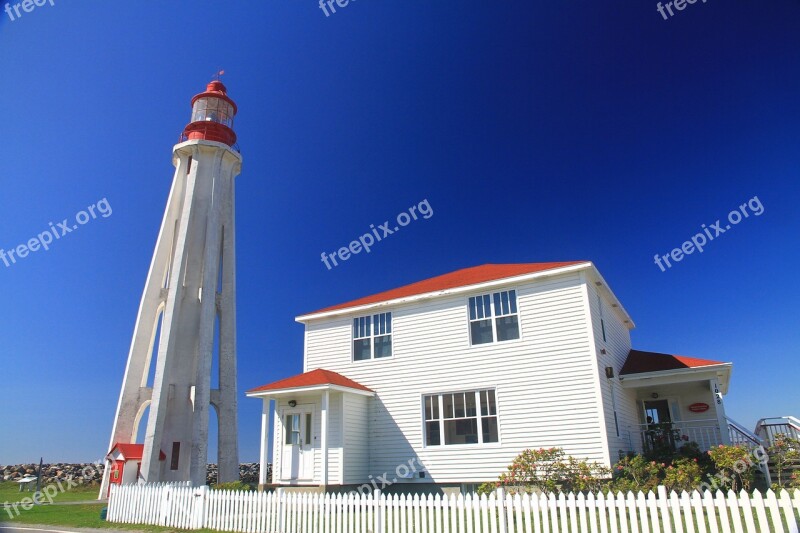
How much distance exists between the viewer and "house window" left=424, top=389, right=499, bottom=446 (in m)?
15.1

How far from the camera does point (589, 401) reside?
1366 cm

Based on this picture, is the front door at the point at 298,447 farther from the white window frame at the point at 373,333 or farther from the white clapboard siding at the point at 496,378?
the white window frame at the point at 373,333

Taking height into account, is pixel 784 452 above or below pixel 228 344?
below

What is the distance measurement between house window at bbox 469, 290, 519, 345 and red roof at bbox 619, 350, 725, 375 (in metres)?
4.36

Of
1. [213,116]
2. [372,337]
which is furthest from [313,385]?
[213,116]

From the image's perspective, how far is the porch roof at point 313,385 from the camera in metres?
15.6

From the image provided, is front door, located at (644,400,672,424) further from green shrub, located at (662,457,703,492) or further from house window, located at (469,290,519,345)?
house window, located at (469,290,519,345)

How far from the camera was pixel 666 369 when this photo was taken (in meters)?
15.6

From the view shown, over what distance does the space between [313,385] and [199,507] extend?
4666mm

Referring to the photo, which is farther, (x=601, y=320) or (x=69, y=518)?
(x=601, y=320)

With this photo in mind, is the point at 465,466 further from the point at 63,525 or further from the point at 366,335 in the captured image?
the point at 63,525

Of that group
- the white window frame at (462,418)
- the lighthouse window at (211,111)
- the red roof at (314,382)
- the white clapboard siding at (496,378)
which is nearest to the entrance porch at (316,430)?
the red roof at (314,382)

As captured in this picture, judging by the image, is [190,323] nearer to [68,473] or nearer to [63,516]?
[63,516]

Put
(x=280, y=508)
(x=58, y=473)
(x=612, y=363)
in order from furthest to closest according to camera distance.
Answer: (x=58, y=473) → (x=612, y=363) → (x=280, y=508)
